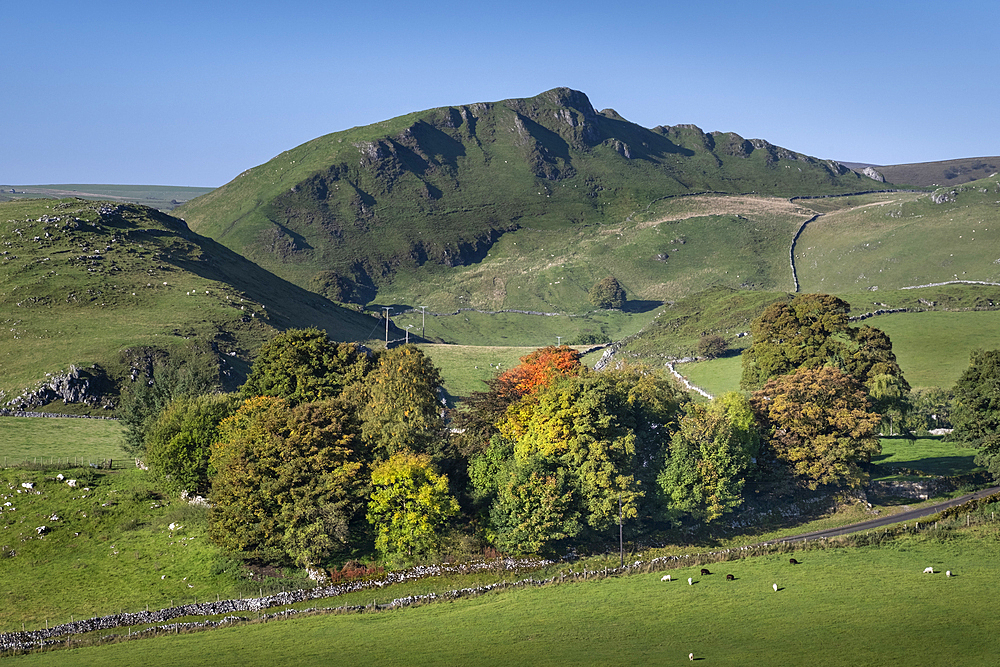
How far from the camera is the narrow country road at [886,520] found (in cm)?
6969

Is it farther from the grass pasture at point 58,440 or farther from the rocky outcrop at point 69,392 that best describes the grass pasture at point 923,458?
the rocky outcrop at point 69,392

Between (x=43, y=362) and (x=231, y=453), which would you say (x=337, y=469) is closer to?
(x=231, y=453)

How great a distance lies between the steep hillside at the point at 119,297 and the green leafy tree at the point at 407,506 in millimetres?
61741

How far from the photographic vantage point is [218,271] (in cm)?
16575

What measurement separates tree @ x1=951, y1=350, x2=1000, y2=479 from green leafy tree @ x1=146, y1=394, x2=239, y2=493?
214 ft

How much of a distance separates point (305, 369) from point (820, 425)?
45496 millimetres

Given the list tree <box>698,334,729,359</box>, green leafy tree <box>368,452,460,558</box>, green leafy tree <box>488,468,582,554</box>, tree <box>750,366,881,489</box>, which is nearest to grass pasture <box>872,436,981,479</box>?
tree <box>750,366,881,489</box>

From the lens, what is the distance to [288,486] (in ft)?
214

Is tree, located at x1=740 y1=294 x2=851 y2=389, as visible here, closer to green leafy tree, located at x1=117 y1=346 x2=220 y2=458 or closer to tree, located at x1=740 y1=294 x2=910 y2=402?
tree, located at x1=740 y1=294 x2=910 y2=402

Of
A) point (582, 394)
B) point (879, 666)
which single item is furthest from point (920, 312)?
point (879, 666)

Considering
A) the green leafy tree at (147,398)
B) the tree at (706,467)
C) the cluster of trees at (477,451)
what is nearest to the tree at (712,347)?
the cluster of trees at (477,451)

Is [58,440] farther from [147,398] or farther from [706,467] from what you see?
[706,467]

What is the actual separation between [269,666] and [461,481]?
30900mm

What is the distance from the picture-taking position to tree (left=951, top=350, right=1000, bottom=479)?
267 ft
